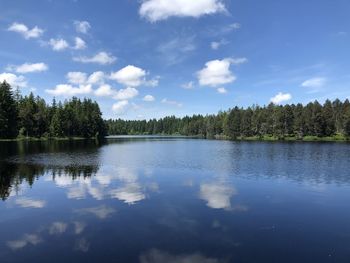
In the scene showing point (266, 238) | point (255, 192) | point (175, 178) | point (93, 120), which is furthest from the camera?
point (93, 120)

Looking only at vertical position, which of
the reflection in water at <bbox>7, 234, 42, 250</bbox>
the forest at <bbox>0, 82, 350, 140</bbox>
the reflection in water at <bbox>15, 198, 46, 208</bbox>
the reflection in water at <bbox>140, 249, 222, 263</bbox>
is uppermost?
the forest at <bbox>0, 82, 350, 140</bbox>

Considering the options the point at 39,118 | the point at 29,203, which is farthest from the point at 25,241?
the point at 39,118

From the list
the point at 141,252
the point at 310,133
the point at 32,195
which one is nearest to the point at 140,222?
the point at 141,252

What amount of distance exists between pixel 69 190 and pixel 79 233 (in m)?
13.8

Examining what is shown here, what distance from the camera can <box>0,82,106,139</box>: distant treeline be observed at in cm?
13250

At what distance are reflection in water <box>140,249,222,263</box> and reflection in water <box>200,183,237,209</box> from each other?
10.2 meters

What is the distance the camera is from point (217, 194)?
30.6m

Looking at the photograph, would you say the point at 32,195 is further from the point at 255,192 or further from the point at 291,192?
the point at 291,192

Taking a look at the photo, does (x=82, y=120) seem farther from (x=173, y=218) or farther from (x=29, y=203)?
(x=173, y=218)

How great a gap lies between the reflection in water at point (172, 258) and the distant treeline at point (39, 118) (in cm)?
12516

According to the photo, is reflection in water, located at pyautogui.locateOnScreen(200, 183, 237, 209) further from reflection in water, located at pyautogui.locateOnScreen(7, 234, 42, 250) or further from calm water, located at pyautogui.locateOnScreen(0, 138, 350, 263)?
reflection in water, located at pyautogui.locateOnScreen(7, 234, 42, 250)

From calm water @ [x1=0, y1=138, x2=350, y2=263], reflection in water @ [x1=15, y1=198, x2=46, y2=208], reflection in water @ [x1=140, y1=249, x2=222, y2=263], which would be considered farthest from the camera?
reflection in water @ [x1=15, y1=198, x2=46, y2=208]

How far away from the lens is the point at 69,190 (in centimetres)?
3203

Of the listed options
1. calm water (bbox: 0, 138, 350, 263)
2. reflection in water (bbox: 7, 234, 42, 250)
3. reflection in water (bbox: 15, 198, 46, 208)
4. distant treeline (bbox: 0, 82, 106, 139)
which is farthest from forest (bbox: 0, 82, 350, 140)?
reflection in water (bbox: 7, 234, 42, 250)
